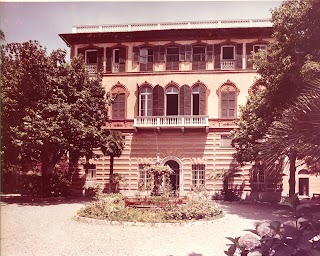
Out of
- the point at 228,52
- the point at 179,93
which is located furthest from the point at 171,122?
the point at 228,52

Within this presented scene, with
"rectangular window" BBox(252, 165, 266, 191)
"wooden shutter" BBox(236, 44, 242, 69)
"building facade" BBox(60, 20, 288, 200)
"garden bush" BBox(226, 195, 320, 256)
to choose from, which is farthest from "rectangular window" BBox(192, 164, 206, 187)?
"garden bush" BBox(226, 195, 320, 256)

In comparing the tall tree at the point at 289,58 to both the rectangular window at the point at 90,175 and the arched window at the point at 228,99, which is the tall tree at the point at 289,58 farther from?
the rectangular window at the point at 90,175

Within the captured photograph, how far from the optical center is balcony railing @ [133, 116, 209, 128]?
24125 millimetres

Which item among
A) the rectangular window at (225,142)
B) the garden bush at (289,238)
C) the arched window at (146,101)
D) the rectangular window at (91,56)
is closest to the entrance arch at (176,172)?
the rectangular window at (225,142)

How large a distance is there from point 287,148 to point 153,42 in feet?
73.9

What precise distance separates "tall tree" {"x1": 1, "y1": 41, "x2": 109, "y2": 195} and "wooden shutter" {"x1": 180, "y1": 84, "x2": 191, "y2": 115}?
7421 millimetres

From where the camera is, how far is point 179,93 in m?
24.9

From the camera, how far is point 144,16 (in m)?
8.59

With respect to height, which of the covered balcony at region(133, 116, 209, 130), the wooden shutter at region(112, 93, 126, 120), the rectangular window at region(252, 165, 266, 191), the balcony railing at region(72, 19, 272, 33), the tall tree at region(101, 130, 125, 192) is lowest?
the rectangular window at region(252, 165, 266, 191)

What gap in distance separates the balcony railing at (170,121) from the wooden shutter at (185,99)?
56cm

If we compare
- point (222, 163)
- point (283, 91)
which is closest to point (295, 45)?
point (283, 91)

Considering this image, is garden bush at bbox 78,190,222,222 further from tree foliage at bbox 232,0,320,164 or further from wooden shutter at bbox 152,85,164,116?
wooden shutter at bbox 152,85,164,116

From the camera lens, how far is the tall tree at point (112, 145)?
2123 cm

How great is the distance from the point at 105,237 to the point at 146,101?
53.8 feet
